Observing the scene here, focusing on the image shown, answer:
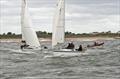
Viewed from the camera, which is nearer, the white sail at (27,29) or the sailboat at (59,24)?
the sailboat at (59,24)

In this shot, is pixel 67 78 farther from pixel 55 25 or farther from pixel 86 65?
pixel 55 25

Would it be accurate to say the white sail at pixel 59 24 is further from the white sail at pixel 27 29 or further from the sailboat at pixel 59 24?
the white sail at pixel 27 29

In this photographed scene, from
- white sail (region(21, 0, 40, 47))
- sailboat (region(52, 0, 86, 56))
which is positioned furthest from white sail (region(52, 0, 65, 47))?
white sail (region(21, 0, 40, 47))

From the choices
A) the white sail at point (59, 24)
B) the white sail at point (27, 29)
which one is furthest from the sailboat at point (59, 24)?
the white sail at point (27, 29)

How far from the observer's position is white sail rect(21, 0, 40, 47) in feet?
210

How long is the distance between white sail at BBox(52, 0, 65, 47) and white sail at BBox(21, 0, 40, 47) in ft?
33.2

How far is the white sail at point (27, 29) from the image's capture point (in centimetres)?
6388

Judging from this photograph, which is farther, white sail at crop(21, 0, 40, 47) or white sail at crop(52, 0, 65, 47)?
white sail at crop(21, 0, 40, 47)

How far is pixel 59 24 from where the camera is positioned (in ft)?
177

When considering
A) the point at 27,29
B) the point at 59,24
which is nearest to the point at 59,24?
the point at 59,24

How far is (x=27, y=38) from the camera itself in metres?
64.2

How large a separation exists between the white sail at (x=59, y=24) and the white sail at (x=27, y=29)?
33.2 ft

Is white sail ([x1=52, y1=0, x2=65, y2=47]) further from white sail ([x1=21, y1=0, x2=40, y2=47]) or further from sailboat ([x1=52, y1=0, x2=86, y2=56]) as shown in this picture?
white sail ([x1=21, y1=0, x2=40, y2=47])

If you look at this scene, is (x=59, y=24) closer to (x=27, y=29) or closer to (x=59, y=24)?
(x=59, y=24)
